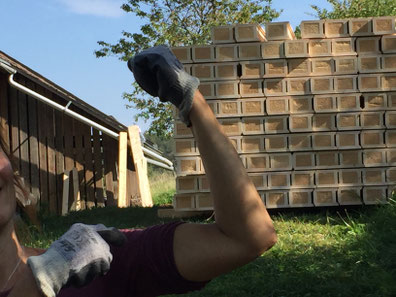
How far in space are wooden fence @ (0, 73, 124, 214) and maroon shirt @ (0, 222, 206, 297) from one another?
1220cm

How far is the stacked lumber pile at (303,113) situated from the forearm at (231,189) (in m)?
6.85

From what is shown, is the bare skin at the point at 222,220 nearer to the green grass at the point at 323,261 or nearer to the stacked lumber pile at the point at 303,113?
the green grass at the point at 323,261

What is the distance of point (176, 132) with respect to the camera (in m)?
8.73

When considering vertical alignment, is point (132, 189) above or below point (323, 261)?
above

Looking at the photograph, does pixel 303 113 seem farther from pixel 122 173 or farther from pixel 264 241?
pixel 264 241

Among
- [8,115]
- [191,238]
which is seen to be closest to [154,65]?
[191,238]

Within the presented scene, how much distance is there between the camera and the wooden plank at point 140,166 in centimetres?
1297

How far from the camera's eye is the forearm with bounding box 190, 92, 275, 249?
1792 mm

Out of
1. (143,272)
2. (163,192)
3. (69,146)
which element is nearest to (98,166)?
(69,146)

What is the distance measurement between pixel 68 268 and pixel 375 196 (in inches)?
293

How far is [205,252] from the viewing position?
189 centimetres

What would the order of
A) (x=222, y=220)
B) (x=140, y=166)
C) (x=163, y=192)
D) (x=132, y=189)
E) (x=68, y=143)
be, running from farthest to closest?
(x=163, y=192), (x=132, y=189), (x=68, y=143), (x=140, y=166), (x=222, y=220)

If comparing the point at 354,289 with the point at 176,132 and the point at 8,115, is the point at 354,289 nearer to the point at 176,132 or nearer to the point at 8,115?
the point at 176,132

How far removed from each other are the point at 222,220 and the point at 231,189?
0.36 ft
